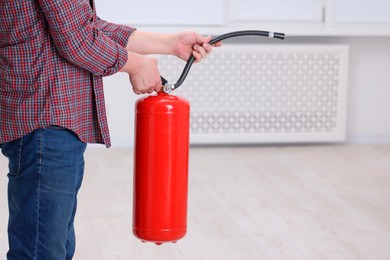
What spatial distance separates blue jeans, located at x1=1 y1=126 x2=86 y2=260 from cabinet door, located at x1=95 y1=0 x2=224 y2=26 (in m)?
2.30

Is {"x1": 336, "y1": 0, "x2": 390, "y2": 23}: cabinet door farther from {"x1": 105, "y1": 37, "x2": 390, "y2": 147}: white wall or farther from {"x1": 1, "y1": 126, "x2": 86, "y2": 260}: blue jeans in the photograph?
{"x1": 1, "y1": 126, "x2": 86, "y2": 260}: blue jeans

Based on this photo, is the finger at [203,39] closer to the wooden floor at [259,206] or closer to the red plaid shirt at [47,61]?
the red plaid shirt at [47,61]

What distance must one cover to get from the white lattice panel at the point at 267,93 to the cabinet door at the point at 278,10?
0.18 m

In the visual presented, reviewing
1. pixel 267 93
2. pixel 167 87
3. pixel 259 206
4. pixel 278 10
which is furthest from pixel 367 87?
pixel 167 87

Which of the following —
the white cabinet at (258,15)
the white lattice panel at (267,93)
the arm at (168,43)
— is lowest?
the white lattice panel at (267,93)

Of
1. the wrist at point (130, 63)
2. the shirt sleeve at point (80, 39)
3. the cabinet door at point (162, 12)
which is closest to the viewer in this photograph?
the shirt sleeve at point (80, 39)

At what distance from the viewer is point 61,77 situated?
1.57 m

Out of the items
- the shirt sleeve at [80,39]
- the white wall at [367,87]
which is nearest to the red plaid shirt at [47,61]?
the shirt sleeve at [80,39]

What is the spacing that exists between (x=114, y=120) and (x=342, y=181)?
4.09ft

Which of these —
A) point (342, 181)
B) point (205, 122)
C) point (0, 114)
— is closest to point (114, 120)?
point (205, 122)

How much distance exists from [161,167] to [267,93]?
2.50m

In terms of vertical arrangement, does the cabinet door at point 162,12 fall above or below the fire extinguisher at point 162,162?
above

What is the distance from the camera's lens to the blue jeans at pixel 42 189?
5.14 ft

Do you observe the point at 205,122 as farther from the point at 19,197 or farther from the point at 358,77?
the point at 19,197
